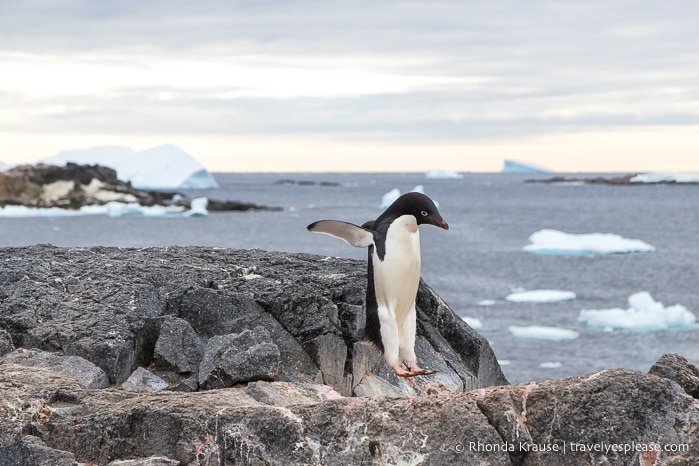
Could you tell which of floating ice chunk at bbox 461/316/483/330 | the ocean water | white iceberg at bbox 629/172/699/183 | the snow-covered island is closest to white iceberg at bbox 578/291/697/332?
the ocean water

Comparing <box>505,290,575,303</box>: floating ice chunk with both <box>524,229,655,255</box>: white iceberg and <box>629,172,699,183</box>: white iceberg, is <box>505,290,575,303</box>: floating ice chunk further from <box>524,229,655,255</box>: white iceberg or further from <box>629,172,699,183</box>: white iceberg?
<box>629,172,699,183</box>: white iceberg

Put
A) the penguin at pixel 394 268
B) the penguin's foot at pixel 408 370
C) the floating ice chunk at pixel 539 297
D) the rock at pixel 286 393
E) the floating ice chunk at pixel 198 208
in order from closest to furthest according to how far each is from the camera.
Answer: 1. the rock at pixel 286 393
2. the penguin's foot at pixel 408 370
3. the penguin at pixel 394 268
4. the floating ice chunk at pixel 539 297
5. the floating ice chunk at pixel 198 208

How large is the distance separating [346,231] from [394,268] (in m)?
0.46

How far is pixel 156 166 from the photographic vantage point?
94.7 m

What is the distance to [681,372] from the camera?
5348 mm

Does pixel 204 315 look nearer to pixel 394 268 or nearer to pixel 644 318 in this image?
pixel 394 268

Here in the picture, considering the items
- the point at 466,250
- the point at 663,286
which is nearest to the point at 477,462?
the point at 663,286

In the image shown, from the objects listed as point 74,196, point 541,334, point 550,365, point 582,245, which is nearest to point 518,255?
point 582,245

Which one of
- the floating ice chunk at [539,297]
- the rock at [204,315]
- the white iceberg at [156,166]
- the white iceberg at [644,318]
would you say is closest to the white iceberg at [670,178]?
the white iceberg at [156,166]

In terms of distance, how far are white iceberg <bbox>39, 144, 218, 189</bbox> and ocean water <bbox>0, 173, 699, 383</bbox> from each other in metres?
11.2

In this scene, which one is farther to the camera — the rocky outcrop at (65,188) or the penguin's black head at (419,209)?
the rocky outcrop at (65,188)

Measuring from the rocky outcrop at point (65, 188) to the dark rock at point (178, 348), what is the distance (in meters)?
63.0

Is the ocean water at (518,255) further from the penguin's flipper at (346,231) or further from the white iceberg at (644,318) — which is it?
the penguin's flipper at (346,231)

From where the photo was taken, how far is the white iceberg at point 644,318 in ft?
87.7
